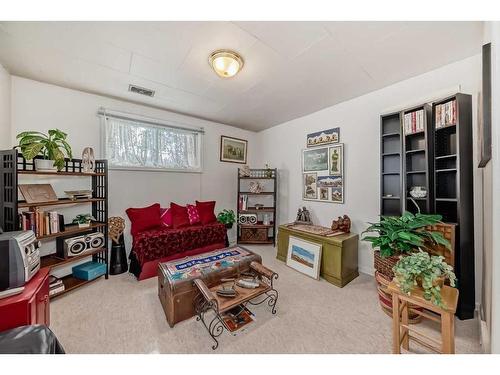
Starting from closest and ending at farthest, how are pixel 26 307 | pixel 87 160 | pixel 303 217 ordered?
pixel 26 307, pixel 87 160, pixel 303 217

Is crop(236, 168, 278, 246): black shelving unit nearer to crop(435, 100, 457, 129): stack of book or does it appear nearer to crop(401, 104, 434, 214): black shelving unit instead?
crop(401, 104, 434, 214): black shelving unit

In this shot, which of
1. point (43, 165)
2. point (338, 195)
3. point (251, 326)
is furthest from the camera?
point (338, 195)

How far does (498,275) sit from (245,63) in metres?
2.34

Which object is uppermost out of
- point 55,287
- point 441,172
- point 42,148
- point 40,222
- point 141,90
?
point 141,90

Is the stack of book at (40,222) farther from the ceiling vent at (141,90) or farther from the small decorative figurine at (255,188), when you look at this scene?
the small decorative figurine at (255,188)

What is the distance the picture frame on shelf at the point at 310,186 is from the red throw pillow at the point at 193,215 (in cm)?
190

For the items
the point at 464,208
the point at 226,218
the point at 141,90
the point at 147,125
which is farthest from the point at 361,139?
the point at 147,125

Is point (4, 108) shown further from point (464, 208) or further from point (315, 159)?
point (464, 208)

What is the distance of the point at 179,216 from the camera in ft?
10.0

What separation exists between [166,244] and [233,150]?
2254mm

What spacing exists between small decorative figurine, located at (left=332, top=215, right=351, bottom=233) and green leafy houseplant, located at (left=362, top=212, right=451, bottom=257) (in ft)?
2.74

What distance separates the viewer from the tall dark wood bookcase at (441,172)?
169cm

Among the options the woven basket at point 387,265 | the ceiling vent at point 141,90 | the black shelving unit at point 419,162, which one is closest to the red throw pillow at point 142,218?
the ceiling vent at point 141,90
